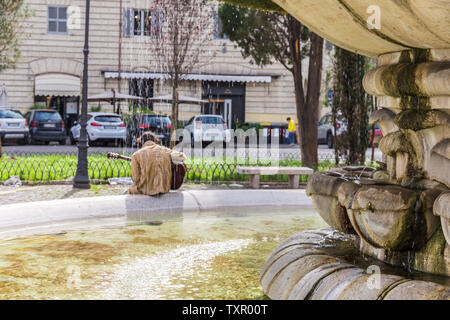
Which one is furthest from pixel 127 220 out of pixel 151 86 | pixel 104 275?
A: pixel 151 86

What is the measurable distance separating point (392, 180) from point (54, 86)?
27979 millimetres

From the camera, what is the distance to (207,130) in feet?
82.6

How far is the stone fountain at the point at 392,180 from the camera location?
11.7 ft

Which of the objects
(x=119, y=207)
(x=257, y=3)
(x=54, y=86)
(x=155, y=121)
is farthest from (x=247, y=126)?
(x=257, y=3)

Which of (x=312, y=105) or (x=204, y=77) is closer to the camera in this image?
(x=312, y=105)

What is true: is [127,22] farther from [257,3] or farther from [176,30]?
[257,3]

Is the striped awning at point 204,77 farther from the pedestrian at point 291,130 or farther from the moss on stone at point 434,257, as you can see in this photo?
the moss on stone at point 434,257

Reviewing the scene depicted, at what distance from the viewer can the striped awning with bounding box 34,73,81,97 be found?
3050cm

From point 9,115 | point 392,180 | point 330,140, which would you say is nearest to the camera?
point 392,180

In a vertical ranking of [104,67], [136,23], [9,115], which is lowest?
[9,115]

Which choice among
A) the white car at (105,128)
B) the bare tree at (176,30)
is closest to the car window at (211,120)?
Result: the bare tree at (176,30)

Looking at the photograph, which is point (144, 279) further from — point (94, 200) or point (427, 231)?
point (94, 200)

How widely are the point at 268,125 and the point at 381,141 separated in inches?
1070

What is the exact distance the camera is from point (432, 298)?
321 centimetres
